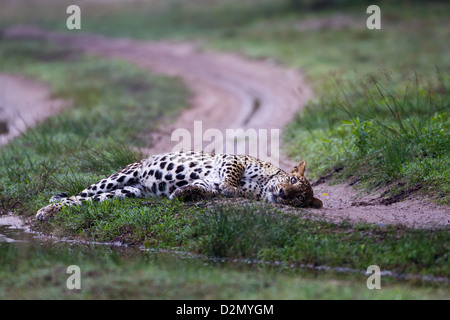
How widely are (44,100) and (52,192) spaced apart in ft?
41.1

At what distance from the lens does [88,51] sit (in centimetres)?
3206

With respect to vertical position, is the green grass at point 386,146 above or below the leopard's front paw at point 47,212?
above

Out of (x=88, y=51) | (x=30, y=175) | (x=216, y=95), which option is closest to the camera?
(x=30, y=175)

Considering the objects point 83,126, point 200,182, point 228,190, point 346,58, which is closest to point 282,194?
point 228,190

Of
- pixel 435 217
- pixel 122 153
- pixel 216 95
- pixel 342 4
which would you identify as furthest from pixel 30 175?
pixel 342 4

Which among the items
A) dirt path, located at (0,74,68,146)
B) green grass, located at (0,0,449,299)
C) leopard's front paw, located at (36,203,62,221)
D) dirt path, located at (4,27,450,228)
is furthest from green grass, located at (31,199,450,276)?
dirt path, located at (0,74,68,146)

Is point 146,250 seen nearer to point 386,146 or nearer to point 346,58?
point 386,146

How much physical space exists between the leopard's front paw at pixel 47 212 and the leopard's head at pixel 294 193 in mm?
2954

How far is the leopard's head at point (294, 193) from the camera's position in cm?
874

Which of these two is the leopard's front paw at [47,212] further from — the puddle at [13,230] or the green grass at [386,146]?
the green grass at [386,146]

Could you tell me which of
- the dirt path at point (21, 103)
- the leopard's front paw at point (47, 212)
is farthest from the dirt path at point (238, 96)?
the dirt path at point (21, 103)
